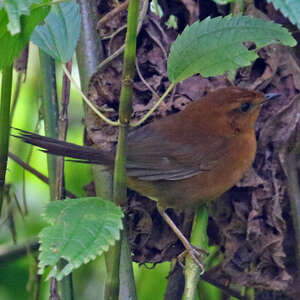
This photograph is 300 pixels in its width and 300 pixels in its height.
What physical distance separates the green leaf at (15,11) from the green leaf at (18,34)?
0.20 metres

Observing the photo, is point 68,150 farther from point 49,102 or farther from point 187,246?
point 187,246

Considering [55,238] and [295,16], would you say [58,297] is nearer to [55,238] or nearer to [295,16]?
[55,238]

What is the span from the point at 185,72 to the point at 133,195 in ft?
4.90

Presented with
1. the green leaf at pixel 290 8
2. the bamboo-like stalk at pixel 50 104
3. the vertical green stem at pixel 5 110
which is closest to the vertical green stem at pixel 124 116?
the green leaf at pixel 290 8

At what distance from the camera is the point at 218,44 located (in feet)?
5.58

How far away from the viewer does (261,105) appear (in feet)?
10.5

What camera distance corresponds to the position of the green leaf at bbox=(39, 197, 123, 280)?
4.68 feet

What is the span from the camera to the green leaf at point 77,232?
1.43 meters

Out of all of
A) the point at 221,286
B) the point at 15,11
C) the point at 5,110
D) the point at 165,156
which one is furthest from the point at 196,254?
the point at 15,11

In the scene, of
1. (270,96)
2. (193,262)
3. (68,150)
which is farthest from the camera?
(270,96)

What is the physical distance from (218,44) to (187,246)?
134 centimetres

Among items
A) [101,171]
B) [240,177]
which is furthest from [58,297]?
[240,177]

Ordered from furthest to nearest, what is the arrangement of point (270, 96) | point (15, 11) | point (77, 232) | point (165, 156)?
1. point (165, 156)
2. point (270, 96)
3. point (77, 232)
4. point (15, 11)

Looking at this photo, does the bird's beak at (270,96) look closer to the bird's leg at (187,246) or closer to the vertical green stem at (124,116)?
the bird's leg at (187,246)
